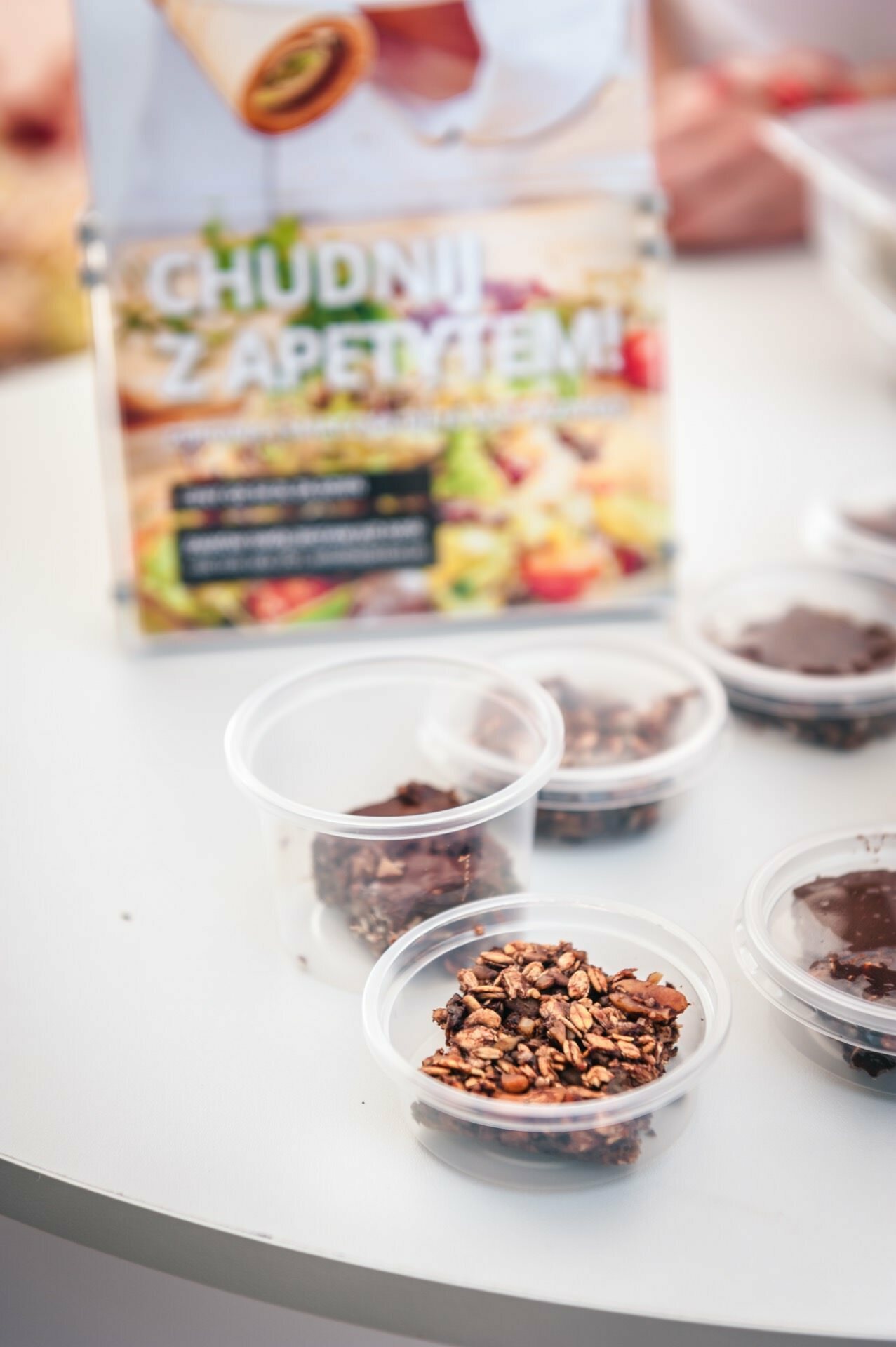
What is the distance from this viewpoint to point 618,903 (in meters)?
0.67

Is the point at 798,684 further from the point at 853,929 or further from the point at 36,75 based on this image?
the point at 36,75

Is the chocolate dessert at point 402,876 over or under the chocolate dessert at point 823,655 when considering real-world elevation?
under

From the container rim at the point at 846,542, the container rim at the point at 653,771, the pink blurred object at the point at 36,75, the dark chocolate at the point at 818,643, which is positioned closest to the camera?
the container rim at the point at 653,771

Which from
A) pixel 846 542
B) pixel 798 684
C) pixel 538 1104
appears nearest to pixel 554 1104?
pixel 538 1104

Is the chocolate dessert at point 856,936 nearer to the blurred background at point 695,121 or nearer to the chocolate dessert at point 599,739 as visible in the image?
the chocolate dessert at point 599,739

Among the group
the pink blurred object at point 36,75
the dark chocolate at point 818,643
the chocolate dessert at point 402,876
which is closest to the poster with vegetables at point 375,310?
the dark chocolate at point 818,643

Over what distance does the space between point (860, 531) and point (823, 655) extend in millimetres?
210

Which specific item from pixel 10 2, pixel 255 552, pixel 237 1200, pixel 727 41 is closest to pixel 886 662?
pixel 255 552

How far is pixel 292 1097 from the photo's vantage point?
612 millimetres

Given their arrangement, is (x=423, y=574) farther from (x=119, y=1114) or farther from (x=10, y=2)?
(x=10, y=2)

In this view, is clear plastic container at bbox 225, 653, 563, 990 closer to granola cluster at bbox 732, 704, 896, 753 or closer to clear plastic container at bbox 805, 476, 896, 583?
granola cluster at bbox 732, 704, 896, 753

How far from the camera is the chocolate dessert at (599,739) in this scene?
77cm

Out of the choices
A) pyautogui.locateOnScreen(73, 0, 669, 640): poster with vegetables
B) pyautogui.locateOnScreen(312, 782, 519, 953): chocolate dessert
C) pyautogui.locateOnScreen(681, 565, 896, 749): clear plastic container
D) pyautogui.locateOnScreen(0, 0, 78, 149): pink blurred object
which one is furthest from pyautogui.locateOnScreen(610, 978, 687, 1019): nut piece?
pyautogui.locateOnScreen(0, 0, 78, 149): pink blurred object

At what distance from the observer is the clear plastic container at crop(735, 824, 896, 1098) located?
0.58 m
